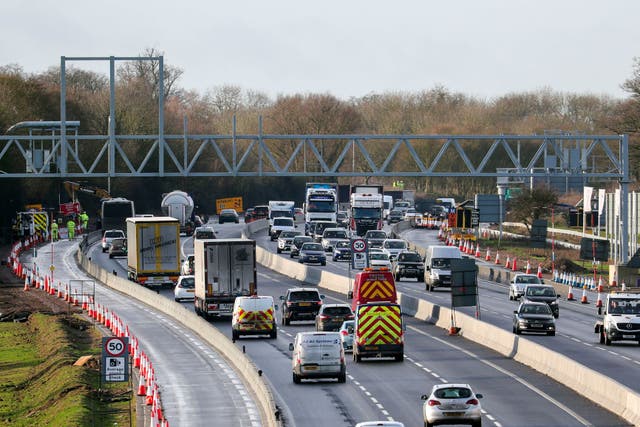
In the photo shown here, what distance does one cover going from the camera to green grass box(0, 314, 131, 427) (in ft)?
132

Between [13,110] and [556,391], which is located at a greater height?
[13,110]

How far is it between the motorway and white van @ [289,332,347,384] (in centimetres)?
37

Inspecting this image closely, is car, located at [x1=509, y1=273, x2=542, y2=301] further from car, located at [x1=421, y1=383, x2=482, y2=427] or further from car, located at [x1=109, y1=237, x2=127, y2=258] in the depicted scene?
car, located at [x1=421, y1=383, x2=482, y2=427]

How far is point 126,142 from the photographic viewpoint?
140 metres

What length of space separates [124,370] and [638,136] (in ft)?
267

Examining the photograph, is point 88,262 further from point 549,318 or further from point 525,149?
point 525,149

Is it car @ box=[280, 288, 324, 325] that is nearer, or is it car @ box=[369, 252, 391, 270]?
car @ box=[280, 288, 324, 325]

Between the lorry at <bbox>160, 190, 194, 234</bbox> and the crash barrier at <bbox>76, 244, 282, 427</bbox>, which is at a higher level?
the lorry at <bbox>160, 190, 194, 234</bbox>

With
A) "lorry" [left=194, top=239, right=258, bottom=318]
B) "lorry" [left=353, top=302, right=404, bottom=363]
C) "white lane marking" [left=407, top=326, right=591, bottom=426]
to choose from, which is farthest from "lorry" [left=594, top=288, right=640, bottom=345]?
"lorry" [left=194, top=239, right=258, bottom=318]

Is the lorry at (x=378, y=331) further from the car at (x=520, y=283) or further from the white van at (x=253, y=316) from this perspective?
the car at (x=520, y=283)

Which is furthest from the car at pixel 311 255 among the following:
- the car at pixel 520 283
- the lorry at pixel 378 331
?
the lorry at pixel 378 331

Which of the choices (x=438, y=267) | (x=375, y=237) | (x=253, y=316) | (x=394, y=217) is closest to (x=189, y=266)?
(x=438, y=267)

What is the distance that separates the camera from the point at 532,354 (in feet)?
151

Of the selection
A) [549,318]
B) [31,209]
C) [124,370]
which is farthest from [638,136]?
[124,370]
